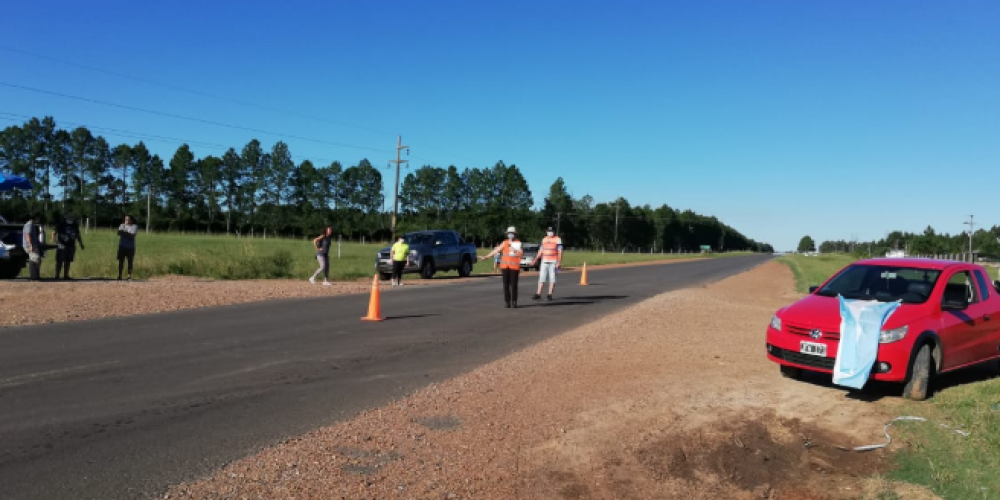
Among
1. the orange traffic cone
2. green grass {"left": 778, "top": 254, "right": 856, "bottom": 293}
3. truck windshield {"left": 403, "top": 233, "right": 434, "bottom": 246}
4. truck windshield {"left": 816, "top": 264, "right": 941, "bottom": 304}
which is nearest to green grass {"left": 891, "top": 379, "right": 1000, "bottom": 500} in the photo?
truck windshield {"left": 816, "top": 264, "right": 941, "bottom": 304}

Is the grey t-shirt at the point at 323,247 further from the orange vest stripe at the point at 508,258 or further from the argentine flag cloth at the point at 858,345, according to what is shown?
the argentine flag cloth at the point at 858,345

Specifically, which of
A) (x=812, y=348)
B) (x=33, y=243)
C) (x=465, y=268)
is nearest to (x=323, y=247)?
(x=33, y=243)

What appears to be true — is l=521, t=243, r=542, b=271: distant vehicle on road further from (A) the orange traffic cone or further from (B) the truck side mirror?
(B) the truck side mirror

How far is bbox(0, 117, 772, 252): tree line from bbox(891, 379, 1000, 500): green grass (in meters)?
83.4

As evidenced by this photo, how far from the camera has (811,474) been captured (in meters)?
4.64

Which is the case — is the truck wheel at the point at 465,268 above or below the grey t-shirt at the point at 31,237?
below

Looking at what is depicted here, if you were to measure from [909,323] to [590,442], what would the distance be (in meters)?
3.90

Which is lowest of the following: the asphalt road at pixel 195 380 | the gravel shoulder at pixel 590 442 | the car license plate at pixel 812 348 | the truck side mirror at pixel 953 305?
the asphalt road at pixel 195 380

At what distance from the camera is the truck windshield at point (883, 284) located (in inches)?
295

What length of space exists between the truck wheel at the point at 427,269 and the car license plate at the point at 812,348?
64.6 feet

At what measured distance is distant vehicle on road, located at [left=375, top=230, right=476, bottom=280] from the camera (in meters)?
25.6

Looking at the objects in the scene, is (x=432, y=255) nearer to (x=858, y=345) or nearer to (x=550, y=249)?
(x=550, y=249)

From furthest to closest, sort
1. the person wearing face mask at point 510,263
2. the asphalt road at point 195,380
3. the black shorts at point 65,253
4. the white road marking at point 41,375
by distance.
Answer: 1. the black shorts at point 65,253
2. the person wearing face mask at point 510,263
3. the white road marking at point 41,375
4. the asphalt road at point 195,380

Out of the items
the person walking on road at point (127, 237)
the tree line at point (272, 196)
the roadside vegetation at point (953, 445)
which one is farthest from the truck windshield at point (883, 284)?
the tree line at point (272, 196)
